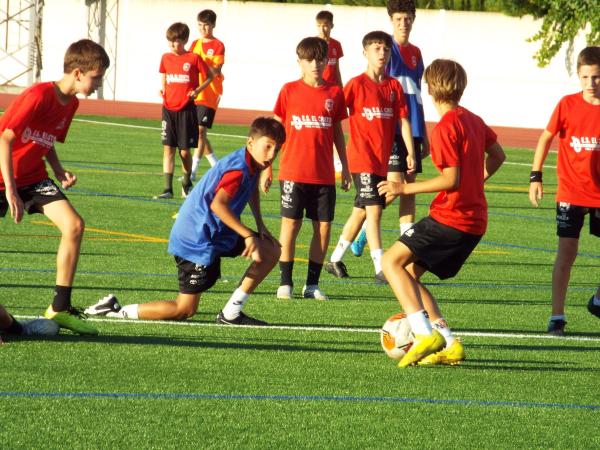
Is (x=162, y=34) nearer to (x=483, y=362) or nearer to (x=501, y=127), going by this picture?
(x=501, y=127)

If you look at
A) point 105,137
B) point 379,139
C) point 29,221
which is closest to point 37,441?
point 379,139

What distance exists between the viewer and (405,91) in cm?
1168

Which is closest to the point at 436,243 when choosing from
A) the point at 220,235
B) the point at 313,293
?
the point at 220,235

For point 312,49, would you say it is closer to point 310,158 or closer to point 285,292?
point 310,158

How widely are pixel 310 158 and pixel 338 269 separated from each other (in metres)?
1.46

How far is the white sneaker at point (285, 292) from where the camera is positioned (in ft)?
31.9

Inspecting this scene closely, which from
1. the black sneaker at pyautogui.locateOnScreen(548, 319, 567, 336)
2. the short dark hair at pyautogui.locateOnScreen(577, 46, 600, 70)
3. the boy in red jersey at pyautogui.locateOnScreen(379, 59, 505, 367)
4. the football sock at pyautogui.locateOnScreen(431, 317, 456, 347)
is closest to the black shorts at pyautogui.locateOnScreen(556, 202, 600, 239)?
the black sneaker at pyautogui.locateOnScreen(548, 319, 567, 336)

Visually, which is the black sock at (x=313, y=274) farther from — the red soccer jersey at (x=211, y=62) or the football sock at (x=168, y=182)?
the red soccer jersey at (x=211, y=62)

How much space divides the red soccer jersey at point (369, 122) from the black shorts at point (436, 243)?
3214 mm

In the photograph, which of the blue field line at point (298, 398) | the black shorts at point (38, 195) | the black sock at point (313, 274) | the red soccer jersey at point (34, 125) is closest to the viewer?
the blue field line at point (298, 398)

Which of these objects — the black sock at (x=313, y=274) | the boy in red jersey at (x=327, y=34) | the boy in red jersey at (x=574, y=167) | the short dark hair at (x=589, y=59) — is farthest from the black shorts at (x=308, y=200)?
the boy in red jersey at (x=327, y=34)

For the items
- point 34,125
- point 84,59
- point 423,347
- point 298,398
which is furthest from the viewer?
point 34,125

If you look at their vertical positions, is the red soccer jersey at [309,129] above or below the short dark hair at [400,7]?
below

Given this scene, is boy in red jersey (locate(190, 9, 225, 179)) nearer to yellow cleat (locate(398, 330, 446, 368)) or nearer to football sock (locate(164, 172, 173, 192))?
football sock (locate(164, 172, 173, 192))
